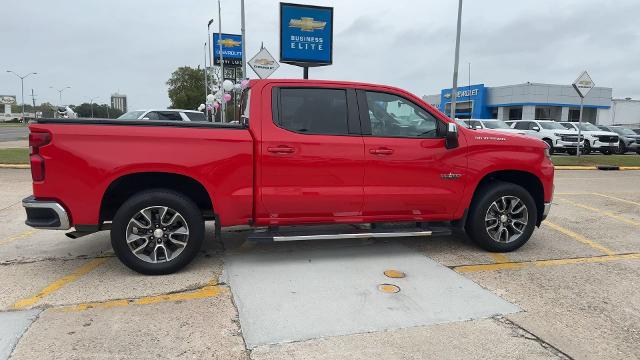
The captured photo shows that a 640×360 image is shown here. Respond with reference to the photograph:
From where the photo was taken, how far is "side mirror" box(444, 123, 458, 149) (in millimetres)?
4809

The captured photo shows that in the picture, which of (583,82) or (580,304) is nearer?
(580,304)

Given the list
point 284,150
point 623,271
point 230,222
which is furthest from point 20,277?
point 623,271

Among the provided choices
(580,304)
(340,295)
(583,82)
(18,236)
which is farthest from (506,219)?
(583,82)

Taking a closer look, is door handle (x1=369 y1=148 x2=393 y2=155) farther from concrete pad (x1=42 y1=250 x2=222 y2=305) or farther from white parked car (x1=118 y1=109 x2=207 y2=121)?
white parked car (x1=118 y1=109 x2=207 y2=121)

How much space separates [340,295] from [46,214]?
9.08 ft

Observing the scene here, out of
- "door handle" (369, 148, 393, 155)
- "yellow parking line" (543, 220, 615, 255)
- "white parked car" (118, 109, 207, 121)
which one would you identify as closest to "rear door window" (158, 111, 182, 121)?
"white parked car" (118, 109, 207, 121)

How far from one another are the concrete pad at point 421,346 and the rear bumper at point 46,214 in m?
2.33

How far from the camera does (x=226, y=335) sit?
3.29 metres

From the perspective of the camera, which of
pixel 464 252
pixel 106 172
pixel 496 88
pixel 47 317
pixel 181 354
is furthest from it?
pixel 496 88

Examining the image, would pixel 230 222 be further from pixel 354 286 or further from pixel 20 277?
pixel 20 277

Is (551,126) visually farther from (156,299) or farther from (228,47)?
(228,47)

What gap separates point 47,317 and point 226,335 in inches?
57.2

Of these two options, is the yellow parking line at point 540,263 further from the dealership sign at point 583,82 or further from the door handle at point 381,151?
the dealership sign at point 583,82

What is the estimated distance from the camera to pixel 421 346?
3.16m
